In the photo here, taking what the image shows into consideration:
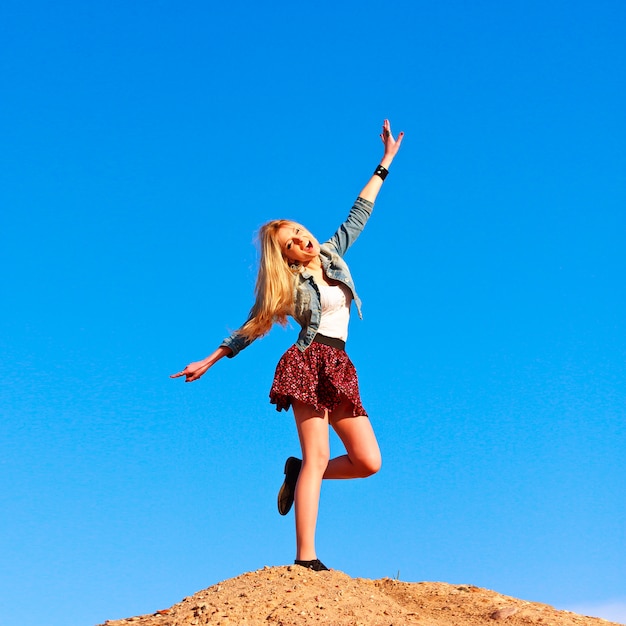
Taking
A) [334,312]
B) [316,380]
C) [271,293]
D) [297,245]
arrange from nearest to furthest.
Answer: [316,380], [271,293], [334,312], [297,245]

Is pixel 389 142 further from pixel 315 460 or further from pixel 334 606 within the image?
pixel 334 606

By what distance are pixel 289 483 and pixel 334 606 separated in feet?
4.51

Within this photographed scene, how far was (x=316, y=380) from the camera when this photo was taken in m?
6.74

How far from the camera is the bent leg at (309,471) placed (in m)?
6.61

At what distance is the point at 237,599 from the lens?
6145 mm

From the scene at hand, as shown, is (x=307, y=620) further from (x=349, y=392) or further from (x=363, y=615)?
(x=349, y=392)

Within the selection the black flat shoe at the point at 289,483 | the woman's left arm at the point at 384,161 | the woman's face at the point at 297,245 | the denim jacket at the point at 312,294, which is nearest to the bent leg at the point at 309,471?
the black flat shoe at the point at 289,483

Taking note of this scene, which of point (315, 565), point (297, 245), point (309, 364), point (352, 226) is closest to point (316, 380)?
point (309, 364)

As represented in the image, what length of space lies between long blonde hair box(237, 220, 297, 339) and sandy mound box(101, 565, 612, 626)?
201 centimetres

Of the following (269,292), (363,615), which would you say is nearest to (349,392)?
(269,292)

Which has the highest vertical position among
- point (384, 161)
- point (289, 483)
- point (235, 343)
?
point (384, 161)

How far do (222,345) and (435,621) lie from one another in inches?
112

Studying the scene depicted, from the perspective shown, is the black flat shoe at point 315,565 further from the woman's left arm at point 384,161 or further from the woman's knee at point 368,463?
the woman's left arm at point 384,161

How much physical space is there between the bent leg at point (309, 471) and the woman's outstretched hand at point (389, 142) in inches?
104
